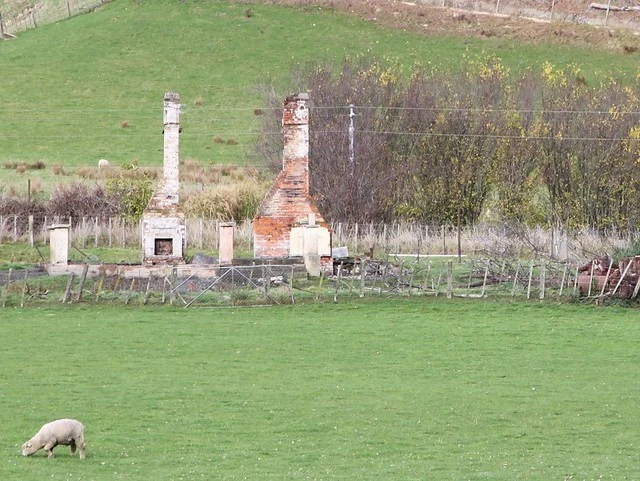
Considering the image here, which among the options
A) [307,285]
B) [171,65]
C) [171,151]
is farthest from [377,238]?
[171,65]

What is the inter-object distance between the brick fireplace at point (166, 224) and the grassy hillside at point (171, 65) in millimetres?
33092

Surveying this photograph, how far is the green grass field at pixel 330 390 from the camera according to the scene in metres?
18.2

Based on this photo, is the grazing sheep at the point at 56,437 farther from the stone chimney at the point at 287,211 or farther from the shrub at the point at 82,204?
the shrub at the point at 82,204

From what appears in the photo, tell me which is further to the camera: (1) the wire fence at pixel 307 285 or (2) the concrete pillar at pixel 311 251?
(2) the concrete pillar at pixel 311 251

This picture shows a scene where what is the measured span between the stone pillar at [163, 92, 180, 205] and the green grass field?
297 inches

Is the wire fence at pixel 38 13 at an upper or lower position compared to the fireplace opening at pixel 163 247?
upper

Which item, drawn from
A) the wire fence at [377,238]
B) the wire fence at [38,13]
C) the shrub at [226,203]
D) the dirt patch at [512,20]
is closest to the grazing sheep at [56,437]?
the wire fence at [377,238]

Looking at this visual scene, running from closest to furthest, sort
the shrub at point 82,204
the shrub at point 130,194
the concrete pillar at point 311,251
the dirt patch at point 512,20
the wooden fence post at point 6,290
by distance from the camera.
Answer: the wooden fence post at point 6,290 < the concrete pillar at point 311,251 < the shrub at point 82,204 < the shrub at point 130,194 < the dirt patch at point 512,20

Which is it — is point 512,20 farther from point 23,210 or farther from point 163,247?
point 163,247

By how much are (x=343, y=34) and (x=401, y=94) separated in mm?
32537

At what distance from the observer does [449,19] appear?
101188mm

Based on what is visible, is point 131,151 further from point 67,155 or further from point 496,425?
point 496,425

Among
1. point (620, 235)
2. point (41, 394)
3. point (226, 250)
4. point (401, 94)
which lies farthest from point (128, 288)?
point (401, 94)

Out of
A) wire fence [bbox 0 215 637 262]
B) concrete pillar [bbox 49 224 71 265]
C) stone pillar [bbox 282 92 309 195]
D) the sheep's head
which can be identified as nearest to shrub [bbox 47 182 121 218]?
wire fence [bbox 0 215 637 262]
